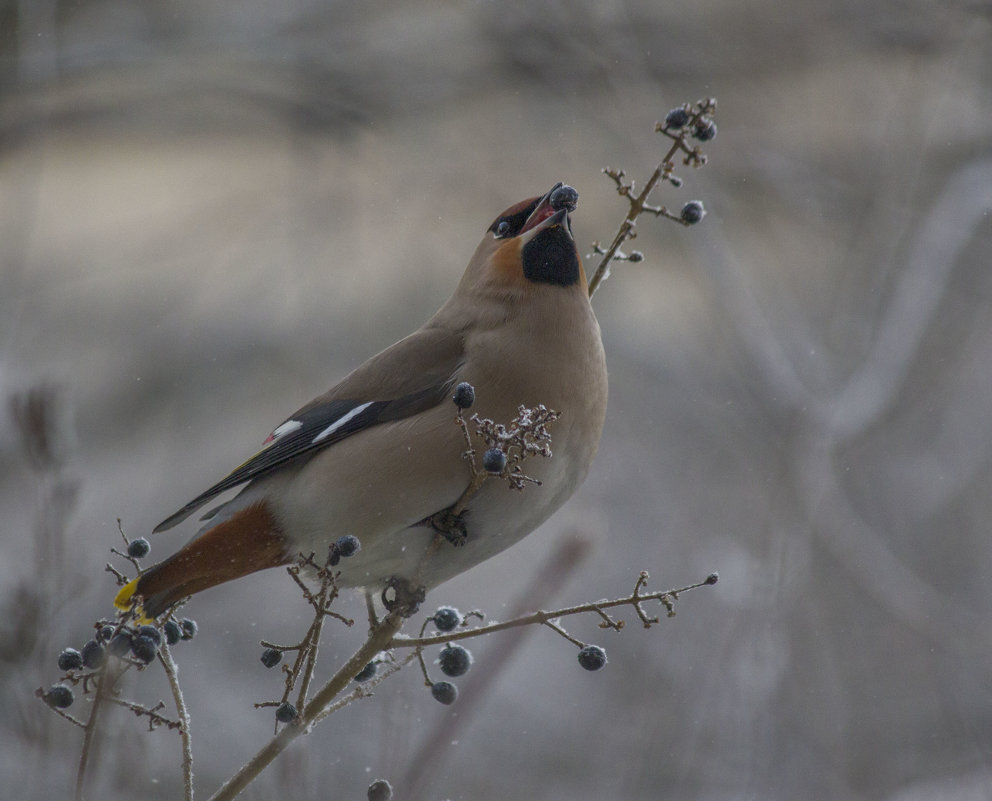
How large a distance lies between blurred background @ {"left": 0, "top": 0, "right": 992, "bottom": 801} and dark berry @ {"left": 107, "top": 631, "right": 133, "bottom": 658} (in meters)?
2.85

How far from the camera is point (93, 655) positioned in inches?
70.2

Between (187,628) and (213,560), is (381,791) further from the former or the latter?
(213,560)

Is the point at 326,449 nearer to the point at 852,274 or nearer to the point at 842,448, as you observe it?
the point at 842,448

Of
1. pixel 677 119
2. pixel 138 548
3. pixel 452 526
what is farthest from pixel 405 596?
pixel 677 119

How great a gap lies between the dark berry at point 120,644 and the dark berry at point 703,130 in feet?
4.16

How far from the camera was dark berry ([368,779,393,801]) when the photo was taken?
5.77 ft

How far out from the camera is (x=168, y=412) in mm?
6000

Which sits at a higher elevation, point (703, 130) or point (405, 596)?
point (703, 130)

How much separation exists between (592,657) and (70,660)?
855 mm


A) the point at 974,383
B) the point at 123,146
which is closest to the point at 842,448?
the point at 974,383

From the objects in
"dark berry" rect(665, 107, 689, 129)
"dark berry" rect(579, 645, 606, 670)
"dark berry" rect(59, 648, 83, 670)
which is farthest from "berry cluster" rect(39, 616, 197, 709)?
"dark berry" rect(665, 107, 689, 129)

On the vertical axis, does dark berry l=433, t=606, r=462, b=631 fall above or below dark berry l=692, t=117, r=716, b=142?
below

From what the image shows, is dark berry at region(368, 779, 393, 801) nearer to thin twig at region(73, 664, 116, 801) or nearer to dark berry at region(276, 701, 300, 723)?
dark berry at region(276, 701, 300, 723)

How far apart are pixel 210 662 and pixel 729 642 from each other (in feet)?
8.20
